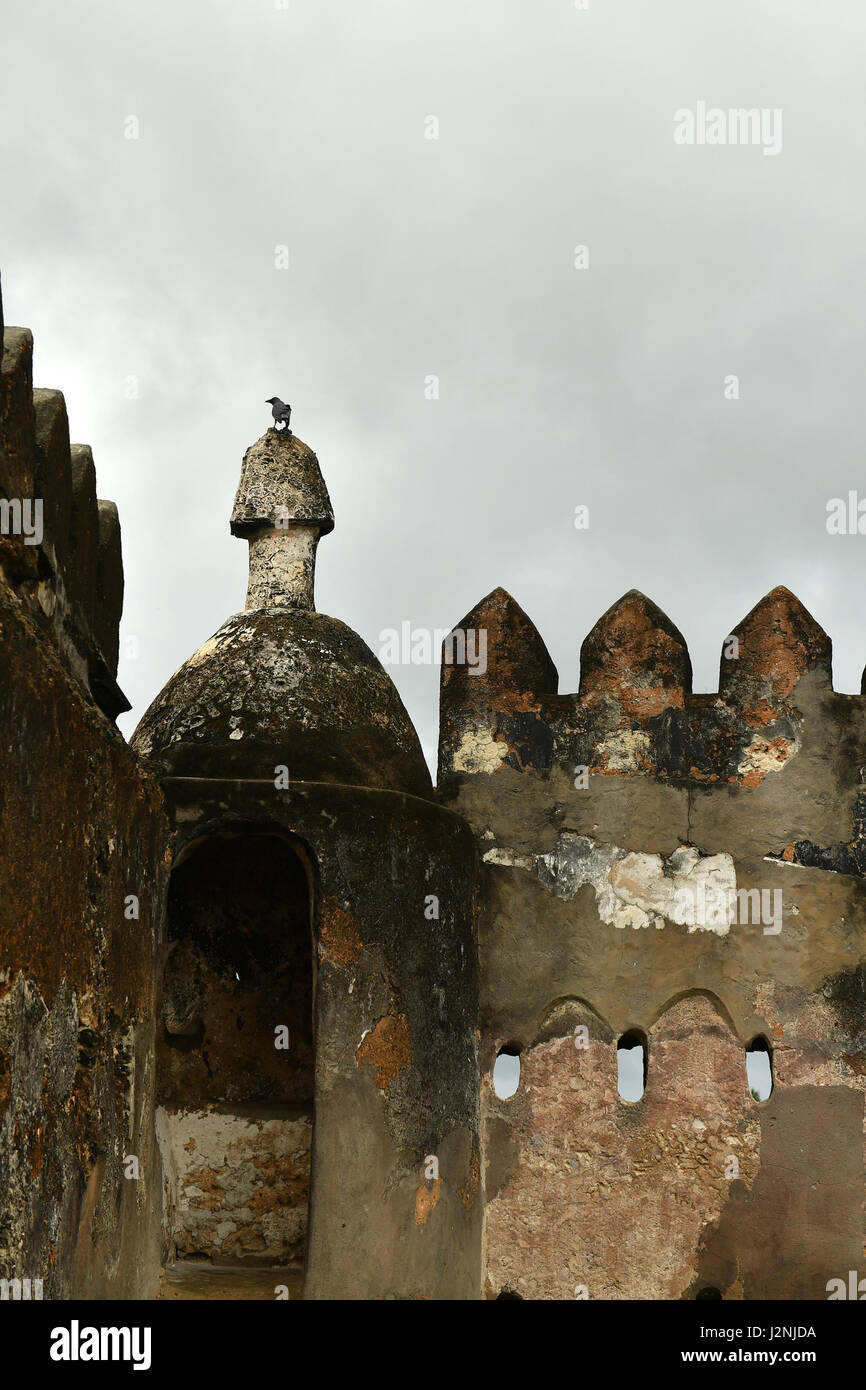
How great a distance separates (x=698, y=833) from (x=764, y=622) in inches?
46.1

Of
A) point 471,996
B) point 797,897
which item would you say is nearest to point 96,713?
point 471,996

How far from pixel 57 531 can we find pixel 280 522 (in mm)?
2560

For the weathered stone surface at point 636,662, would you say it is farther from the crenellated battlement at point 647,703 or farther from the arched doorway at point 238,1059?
the arched doorway at point 238,1059

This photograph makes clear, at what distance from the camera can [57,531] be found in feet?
16.0

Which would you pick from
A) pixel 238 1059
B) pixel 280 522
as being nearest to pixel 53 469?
pixel 280 522

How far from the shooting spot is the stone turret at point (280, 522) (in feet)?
23.9

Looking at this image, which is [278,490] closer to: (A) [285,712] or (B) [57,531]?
(A) [285,712]

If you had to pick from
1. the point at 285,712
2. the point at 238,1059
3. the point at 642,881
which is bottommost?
the point at 238,1059

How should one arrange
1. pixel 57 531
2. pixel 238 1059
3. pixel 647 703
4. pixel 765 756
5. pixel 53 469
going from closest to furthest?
1. pixel 53 469
2. pixel 57 531
3. pixel 765 756
4. pixel 647 703
5. pixel 238 1059

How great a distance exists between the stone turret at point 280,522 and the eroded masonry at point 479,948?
16 mm

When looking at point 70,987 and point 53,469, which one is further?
point 53,469

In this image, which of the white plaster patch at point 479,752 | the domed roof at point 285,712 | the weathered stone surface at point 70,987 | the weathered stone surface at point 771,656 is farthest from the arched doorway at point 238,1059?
the weathered stone surface at point 771,656

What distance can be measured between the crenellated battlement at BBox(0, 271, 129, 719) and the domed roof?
1.88ft

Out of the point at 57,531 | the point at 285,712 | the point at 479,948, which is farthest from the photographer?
the point at 479,948
